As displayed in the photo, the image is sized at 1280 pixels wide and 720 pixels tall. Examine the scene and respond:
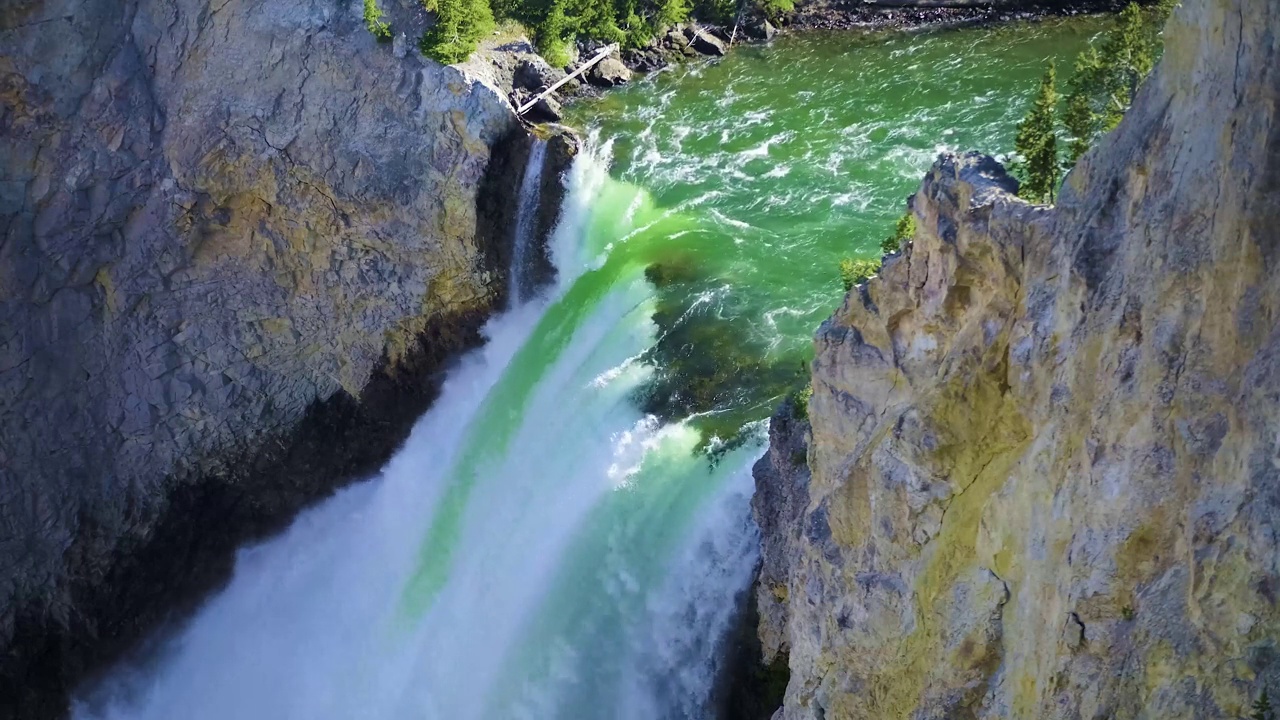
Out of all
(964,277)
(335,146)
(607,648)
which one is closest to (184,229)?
(335,146)

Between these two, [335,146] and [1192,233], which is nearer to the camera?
[1192,233]

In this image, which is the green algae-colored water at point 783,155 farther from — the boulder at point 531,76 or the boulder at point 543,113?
the boulder at point 531,76

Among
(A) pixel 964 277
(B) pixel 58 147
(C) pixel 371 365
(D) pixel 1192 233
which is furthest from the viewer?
(C) pixel 371 365

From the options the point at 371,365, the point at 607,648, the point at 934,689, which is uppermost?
the point at 371,365

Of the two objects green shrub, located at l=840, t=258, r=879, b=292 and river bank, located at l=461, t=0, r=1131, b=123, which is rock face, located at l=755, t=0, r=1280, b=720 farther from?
river bank, located at l=461, t=0, r=1131, b=123

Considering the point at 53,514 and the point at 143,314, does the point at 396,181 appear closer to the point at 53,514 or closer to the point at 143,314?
the point at 143,314

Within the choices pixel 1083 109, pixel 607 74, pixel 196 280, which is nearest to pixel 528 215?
pixel 196 280

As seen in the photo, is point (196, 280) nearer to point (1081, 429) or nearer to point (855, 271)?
point (855, 271)
